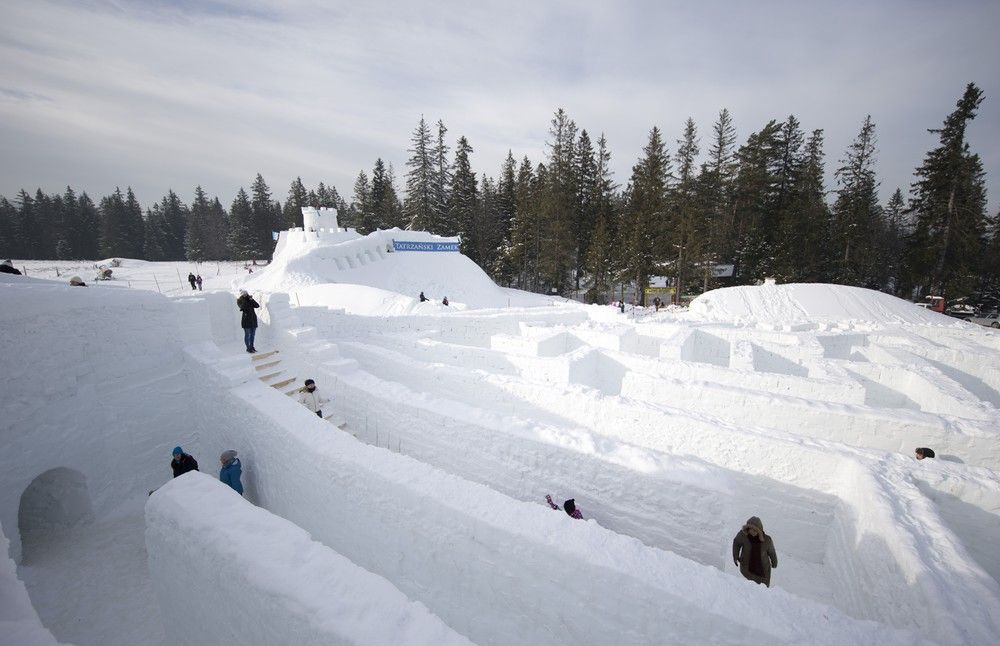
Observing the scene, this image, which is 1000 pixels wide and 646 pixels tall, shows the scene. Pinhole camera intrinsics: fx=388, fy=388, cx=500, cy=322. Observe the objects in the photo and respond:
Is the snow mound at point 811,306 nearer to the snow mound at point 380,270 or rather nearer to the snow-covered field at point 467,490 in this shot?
the snow-covered field at point 467,490

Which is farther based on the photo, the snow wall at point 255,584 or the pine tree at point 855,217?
the pine tree at point 855,217

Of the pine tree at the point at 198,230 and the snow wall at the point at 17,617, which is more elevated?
the pine tree at the point at 198,230

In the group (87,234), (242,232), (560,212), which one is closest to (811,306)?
(560,212)

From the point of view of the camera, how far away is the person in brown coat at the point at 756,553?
4254 millimetres

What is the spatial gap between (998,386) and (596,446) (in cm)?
1244

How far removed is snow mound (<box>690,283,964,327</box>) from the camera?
63.6 feet

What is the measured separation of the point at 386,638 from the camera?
272 centimetres

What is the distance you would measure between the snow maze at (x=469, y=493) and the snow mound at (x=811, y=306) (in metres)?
10.1

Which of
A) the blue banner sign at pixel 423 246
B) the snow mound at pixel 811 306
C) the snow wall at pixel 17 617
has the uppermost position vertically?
the blue banner sign at pixel 423 246

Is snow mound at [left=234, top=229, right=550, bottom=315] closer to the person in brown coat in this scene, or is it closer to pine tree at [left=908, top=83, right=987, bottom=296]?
the person in brown coat

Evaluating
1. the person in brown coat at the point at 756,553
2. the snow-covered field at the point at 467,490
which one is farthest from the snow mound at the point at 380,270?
the person in brown coat at the point at 756,553

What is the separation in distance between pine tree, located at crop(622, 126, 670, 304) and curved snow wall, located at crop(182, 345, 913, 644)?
91.5 ft

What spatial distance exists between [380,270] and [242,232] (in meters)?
35.7

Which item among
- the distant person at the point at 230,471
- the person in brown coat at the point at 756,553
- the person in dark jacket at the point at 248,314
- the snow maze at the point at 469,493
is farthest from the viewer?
the person in dark jacket at the point at 248,314
